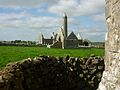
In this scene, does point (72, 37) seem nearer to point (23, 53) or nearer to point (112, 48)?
point (23, 53)

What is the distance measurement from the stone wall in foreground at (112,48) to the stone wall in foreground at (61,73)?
723 centimetres

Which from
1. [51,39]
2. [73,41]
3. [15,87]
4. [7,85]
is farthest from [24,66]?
[51,39]

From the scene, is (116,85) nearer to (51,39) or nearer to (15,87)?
(15,87)

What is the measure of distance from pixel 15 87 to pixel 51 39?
7586 centimetres

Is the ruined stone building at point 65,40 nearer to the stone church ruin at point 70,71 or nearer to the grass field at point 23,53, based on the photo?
the grass field at point 23,53

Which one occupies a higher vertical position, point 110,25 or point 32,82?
point 110,25

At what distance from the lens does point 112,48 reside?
4.24 m

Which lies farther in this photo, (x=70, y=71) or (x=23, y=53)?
(x=23, y=53)

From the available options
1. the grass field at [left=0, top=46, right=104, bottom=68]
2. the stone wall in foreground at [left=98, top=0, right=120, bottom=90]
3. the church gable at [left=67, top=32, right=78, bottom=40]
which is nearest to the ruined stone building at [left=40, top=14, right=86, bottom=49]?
the church gable at [left=67, top=32, right=78, bottom=40]

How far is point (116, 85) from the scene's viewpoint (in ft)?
13.3

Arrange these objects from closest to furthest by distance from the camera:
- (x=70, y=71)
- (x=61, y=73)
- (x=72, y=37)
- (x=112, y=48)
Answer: (x=112, y=48), (x=61, y=73), (x=70, y=71), (x=72, y=37)

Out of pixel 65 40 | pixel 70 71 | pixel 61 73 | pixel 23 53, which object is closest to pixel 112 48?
pixel 61 73

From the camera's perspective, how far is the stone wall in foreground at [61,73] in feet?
43.0

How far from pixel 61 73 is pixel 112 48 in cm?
1191
